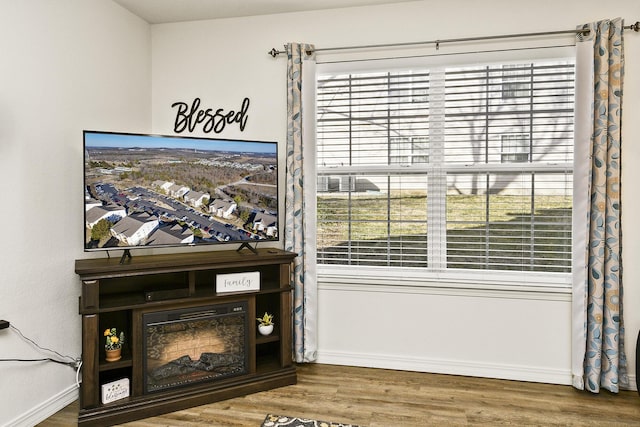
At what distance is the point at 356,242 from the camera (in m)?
3.34

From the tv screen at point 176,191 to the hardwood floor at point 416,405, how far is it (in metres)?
1.01

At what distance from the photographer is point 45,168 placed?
2539 millimetres

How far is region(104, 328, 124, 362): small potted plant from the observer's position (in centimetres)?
258

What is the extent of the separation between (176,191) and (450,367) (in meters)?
2.22

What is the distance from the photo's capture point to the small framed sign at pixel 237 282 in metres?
2.80

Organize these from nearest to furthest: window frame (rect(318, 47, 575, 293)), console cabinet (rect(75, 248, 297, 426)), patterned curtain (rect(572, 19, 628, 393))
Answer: console cabinet (rect(75, 248, 297, 426)) < patterned curtain (rect(572, 19, 628, 393)) < window frame (rect(318, 47, 575, 293))

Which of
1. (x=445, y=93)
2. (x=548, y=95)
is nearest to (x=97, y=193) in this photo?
(x=445, y=93)

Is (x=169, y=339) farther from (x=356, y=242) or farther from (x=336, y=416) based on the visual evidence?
(x=356, y=242)

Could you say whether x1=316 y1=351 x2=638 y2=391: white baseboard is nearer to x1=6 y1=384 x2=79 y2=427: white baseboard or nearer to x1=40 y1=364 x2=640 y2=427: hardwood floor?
x1=40 y1=364 x2=640 y2=427: hardwood floor

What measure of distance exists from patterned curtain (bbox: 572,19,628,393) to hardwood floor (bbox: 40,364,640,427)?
23 centimetres

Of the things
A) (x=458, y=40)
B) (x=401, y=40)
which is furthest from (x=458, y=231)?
(x=401, y=40)

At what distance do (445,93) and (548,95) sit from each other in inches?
26.2

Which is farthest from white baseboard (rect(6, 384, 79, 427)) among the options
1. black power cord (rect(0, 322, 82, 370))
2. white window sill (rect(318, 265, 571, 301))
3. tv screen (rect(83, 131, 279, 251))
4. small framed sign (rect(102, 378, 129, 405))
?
white window sill (rect(318, 265, 571, 301))

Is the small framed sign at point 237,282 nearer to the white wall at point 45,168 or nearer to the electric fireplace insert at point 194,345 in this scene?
the electric fireplace insert at point 194,345
